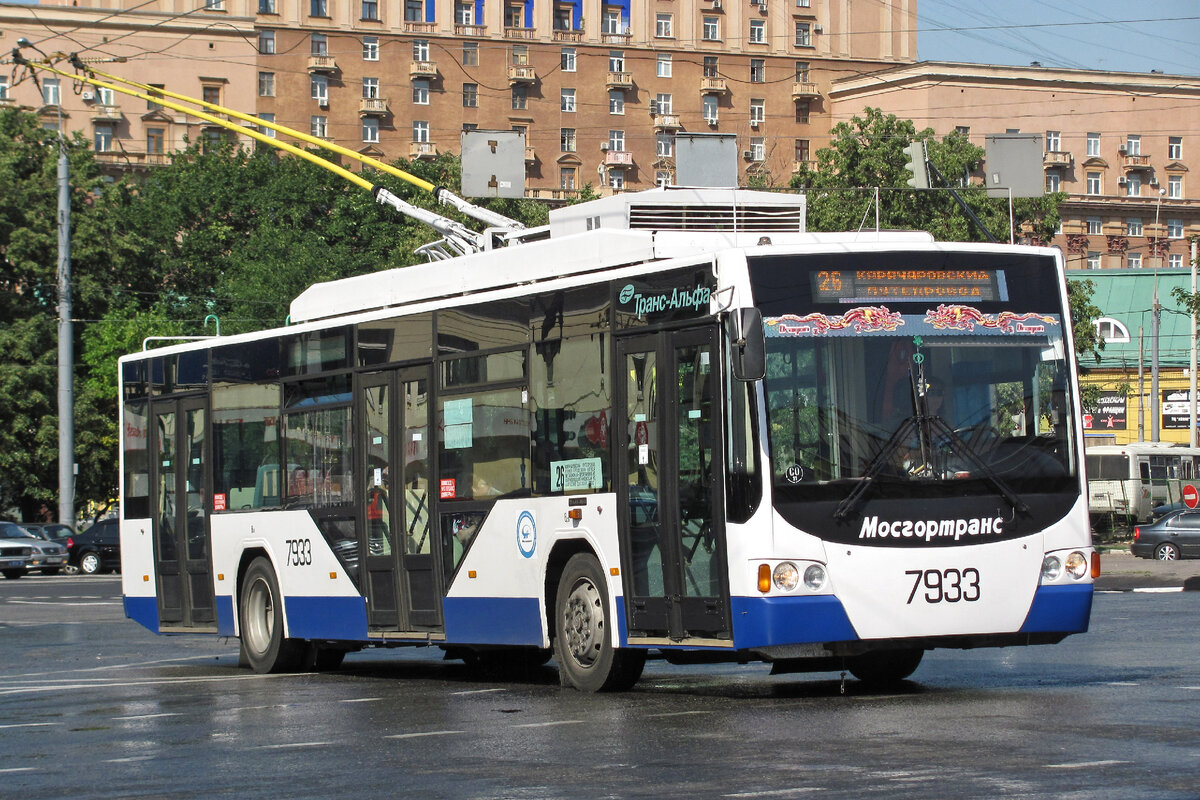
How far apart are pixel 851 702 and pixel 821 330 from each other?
2239 millimetres

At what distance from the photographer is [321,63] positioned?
110125mm

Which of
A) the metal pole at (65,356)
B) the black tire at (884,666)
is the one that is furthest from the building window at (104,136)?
the black tire at (884,666)

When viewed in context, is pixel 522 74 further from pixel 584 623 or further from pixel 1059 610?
pixel 1059 610

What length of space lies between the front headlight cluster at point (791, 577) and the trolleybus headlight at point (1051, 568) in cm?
145

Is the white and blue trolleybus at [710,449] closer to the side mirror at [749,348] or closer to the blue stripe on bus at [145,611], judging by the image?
the side mirror at [749,348]

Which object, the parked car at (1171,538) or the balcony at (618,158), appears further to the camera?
the balcony at (618,158)

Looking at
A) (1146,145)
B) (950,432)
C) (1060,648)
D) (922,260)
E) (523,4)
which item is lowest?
(1060,648)

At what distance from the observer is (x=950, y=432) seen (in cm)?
1186

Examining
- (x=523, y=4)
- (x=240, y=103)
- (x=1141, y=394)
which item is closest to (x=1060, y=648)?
(x=1141, y=394)

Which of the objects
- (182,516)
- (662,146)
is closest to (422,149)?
(662,146)

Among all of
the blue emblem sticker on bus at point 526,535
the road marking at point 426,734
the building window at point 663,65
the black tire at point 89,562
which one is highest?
the building window at point 663,65

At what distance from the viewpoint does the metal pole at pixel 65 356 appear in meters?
46.2

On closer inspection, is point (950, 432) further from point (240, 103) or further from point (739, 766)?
point (240, 103)

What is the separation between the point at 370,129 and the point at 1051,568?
10279cm
